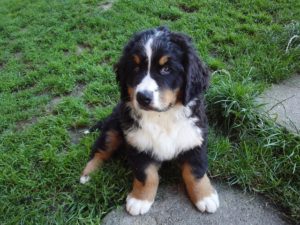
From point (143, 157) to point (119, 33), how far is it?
118 inches

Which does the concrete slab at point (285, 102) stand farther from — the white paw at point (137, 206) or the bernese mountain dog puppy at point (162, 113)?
the white paw at point (137, 206)

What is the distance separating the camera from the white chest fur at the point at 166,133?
2684 mm

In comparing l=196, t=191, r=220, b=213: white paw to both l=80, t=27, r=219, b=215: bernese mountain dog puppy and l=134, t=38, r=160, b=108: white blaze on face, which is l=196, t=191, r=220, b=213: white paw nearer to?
l=80, t=27, r=219, b=215: bernese mountain dog puppy

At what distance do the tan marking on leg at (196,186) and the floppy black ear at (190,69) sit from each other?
1.76ft

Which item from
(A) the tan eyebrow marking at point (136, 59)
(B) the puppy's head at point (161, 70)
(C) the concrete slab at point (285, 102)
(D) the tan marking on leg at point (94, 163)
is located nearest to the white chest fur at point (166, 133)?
(B) the puppy's head at point (161, 70)

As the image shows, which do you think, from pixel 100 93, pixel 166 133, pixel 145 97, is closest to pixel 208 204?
pixel 166 133

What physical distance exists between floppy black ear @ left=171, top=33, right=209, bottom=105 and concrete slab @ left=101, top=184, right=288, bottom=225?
30.7 inches

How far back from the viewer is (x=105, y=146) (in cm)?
314

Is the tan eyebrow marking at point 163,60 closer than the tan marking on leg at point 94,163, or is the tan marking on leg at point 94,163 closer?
the tan eyebrow marking at point 163,60

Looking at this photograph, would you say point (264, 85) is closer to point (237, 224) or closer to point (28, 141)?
point (237, 224)

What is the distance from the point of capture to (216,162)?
3094mm

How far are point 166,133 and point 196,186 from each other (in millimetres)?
441

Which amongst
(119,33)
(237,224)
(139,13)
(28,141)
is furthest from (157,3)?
(237,224)

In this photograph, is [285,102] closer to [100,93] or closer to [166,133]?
[166,133]
